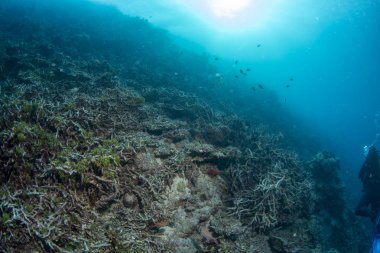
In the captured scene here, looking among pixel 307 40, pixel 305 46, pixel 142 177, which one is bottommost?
pixel 142 177

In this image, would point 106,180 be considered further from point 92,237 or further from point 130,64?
point 130,64

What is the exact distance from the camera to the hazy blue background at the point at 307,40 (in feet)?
136

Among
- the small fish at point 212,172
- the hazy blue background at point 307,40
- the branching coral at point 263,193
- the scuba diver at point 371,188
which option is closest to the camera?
the branching coral at point 263,193

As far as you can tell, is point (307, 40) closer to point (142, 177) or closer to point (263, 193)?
point (263, 193)

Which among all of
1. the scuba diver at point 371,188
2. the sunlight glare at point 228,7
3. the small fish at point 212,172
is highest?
the sunlight glare at point 228,7

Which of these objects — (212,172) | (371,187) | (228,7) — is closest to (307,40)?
(228,7)

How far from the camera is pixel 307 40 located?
78.7 metres

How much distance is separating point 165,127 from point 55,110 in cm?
332

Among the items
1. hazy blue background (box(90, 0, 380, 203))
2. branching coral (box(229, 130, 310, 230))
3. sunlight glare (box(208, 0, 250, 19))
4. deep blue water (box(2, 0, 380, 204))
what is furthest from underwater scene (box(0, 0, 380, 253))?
sunlight glare (box(208, 0, 250, 19))

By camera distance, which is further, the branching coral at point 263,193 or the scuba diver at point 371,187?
the scuba diver at point 371,187

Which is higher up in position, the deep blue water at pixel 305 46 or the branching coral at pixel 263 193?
the deep blue water at pixel 305 46

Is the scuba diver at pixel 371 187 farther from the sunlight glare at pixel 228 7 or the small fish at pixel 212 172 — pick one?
the sunlight glare at pixel 228 7

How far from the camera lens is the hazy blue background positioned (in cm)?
4156

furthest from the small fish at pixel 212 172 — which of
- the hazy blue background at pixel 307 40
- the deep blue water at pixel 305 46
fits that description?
the deep blue water at pixel 305 46
